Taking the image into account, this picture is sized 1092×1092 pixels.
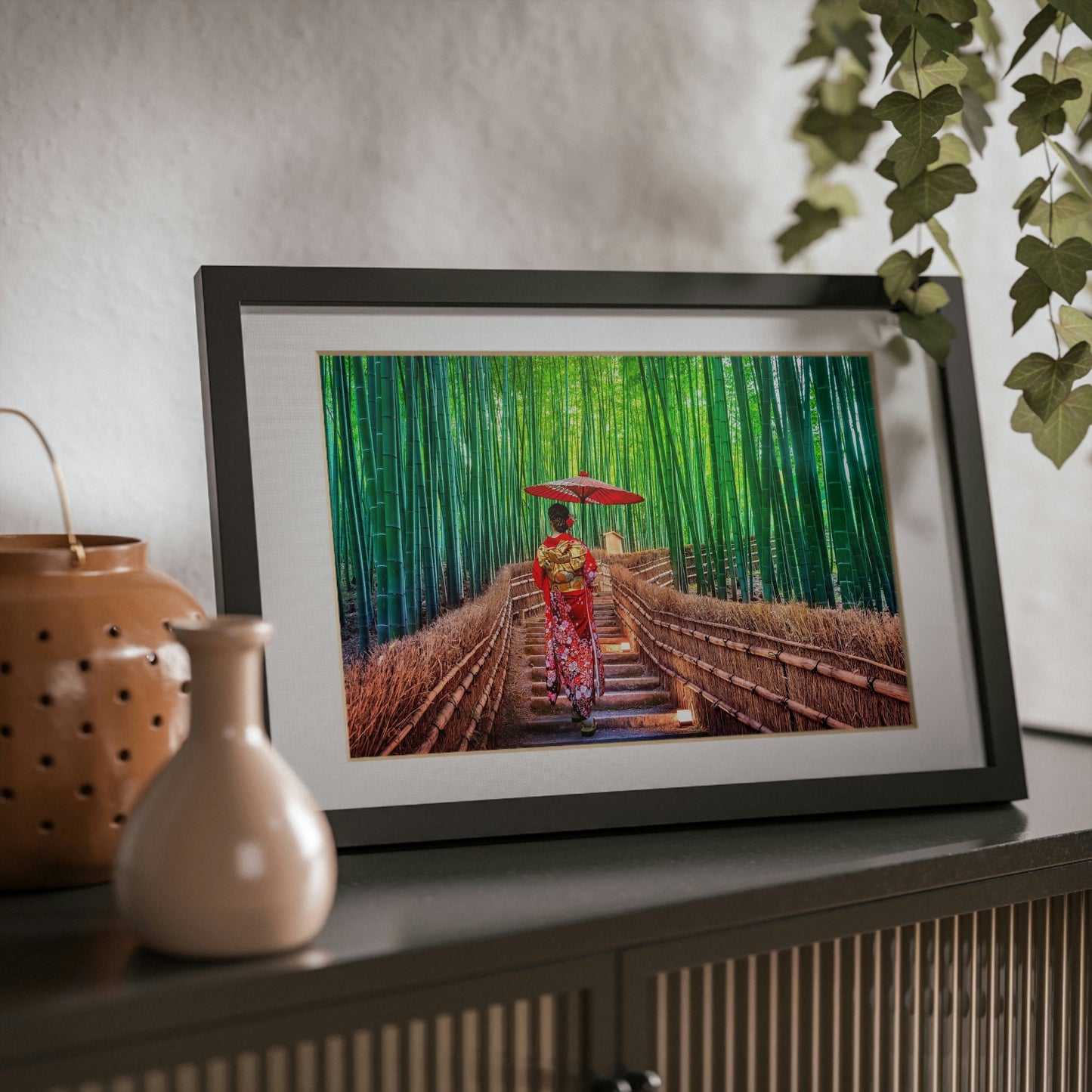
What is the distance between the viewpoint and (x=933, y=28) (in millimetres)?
796

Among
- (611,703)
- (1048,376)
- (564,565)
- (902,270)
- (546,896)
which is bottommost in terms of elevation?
(546,896)

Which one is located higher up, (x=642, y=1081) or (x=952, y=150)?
(x=952, y=150)

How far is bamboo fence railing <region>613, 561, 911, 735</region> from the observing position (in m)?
0.81

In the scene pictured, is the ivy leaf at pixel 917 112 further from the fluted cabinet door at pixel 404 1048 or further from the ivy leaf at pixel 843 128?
the fluted cabinet door at pixel 404 1048

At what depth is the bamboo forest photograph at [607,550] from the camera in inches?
30.0

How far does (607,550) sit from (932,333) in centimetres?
34

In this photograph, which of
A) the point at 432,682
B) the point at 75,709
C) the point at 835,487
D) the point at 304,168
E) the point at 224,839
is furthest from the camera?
the point at 304,168

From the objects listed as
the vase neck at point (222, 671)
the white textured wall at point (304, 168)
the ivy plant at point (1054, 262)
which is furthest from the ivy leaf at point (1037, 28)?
the vase neck at point (222, 671)

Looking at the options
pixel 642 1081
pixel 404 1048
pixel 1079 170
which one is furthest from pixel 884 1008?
pixel 1079 170

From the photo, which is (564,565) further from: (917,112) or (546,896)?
(917,112)

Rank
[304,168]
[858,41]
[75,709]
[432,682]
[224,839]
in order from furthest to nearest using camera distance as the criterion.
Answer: [858,41] → [304,168] → [432,682] → [75,709] → [224,839]

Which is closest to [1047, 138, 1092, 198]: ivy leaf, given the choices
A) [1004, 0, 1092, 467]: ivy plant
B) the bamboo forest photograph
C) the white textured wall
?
[1004, 0, 1092, 467]: ivy plant

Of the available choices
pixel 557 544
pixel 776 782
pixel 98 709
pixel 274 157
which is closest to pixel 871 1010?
pixel 776 782

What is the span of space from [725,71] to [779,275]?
390mm
